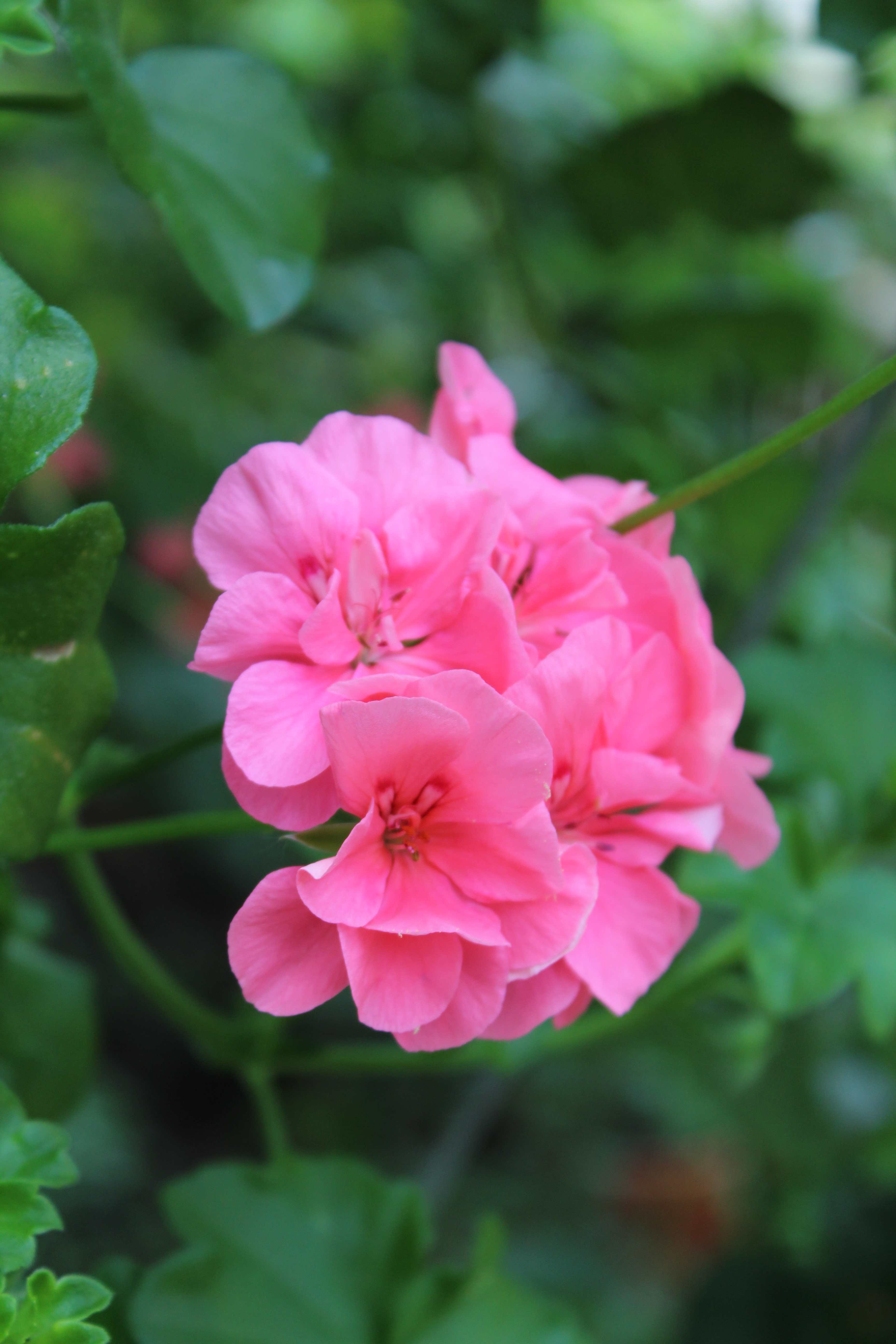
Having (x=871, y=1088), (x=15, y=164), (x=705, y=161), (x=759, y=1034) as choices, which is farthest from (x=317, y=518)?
(x=15, y=164)

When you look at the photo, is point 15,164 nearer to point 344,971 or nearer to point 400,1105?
point 400,1105

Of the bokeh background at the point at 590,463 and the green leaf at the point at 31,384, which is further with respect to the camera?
the bokeh background at the point at 590,463

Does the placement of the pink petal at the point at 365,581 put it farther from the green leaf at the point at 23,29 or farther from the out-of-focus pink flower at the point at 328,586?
the green leaf at the point at 23,29

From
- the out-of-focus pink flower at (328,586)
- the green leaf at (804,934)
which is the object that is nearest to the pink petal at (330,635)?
the out-of-focus pink flower at (328,586)

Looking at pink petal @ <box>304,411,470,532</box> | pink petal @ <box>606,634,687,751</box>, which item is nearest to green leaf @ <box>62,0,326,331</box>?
pink petal @ <box>304,411,470,532</box>

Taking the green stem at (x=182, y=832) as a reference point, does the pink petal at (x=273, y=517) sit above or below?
above

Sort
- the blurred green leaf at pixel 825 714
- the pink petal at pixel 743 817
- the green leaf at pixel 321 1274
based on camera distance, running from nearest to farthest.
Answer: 1. the pink petal at pixel 743 817
2. the green leaf at pixel 321 1274
3. the blurred green leaf at pixel 825 714

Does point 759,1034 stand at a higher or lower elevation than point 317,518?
lower
